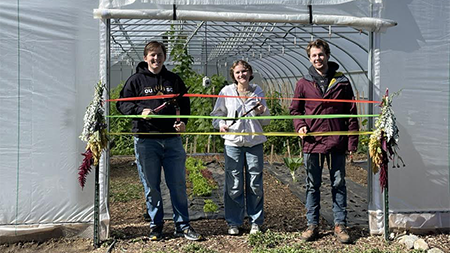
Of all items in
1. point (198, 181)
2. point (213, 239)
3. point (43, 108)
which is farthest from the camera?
point (198, 181)

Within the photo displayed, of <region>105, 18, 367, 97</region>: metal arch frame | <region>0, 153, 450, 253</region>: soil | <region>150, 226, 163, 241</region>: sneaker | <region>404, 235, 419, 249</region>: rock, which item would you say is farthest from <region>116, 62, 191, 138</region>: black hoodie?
<region>105, 18, 367, 97</region>: metal arch frame

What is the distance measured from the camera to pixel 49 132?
4.68 m

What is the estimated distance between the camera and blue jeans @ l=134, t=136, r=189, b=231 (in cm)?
459

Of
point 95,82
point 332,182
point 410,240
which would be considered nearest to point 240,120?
point 332,182

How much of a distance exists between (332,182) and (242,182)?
842 mm

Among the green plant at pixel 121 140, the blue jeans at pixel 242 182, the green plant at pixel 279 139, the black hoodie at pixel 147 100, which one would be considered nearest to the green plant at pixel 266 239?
the blue jeans at pixel 242 182

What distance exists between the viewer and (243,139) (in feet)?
15.4

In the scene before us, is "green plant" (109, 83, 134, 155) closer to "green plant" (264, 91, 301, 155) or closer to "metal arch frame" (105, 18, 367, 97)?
"metal arch frame" (105, 18, 367, 97)

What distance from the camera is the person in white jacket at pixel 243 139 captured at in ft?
15.4

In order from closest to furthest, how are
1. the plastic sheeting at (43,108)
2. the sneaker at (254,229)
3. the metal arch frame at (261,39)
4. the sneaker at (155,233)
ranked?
the plastic sheeting at (43,108)
the sneaker at (155,233)
the sneaker at (254,229)
the metal arch frame at (261,39)

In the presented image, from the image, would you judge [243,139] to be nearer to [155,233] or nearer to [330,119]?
[330,119]

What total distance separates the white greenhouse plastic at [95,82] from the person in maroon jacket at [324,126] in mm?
446

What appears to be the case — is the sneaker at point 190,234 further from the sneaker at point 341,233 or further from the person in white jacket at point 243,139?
the sneaker at point 341,233

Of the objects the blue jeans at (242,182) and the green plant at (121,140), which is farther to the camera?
the green plant at (121,140)
